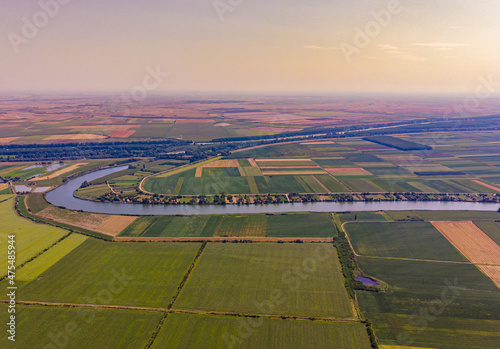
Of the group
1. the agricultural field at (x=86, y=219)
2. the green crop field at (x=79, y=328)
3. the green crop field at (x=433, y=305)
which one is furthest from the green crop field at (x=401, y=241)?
the agricultural field at (x=86, y=219)

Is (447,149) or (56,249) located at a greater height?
(447,149)

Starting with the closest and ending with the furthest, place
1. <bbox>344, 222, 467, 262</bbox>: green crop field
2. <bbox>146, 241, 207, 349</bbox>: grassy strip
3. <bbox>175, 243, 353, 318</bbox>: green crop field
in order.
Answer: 1. <bbox>146, 241, 207, 349</bbox>: grassy strip
2. <bbox>175, 243, 353, 318</bbox>: green crop field
3. <bbox>344, 222, 467, 262</bbox>: green crop field

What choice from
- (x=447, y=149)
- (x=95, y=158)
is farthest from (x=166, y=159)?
(x=447, y=149)

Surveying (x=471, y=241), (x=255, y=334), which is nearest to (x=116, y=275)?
(x=255, y=334)

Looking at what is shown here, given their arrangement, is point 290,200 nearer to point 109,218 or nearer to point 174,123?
point 109,218

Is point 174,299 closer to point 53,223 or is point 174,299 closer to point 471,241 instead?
point 53,223

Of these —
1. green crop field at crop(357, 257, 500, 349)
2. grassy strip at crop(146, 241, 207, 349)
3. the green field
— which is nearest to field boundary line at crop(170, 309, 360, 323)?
grassy strip at crop(146, 241, 207, 349)

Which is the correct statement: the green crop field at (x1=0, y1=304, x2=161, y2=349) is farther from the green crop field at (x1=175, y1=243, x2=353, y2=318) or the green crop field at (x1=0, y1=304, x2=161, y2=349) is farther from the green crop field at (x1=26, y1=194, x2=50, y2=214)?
the green crop field at (x1=26, y1=194, x2=50, y2=214)
